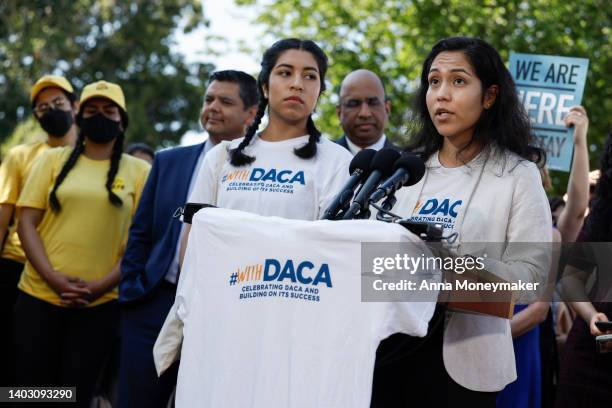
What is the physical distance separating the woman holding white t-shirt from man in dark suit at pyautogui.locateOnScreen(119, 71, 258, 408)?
1225 mm

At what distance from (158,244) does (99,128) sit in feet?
4.33

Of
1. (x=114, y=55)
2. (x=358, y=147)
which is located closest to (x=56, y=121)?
(x=358, y=147)

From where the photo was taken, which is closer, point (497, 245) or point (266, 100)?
point (497, 245)

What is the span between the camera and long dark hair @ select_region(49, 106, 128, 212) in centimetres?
664

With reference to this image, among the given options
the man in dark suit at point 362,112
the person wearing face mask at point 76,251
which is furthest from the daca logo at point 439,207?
the person wearing face mask at point 76,251

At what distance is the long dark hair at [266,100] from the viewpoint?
463cm

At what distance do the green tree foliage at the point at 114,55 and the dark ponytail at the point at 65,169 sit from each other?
1089 inches

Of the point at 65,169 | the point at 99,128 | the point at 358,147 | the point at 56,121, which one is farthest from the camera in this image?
the point at 56,121

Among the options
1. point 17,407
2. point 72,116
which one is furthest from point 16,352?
point 72,116

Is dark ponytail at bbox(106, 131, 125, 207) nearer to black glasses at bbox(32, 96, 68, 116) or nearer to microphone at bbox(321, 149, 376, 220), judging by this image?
black glasses at bbox(32, 96, 68, 116)

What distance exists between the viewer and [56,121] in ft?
24.8

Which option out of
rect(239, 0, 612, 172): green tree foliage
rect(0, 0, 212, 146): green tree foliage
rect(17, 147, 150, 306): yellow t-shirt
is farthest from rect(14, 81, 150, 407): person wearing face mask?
rect(0, 0, 212, 146): green tree foliage

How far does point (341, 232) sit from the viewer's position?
3.46m

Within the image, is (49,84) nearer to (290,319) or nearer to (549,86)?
(549,86)
